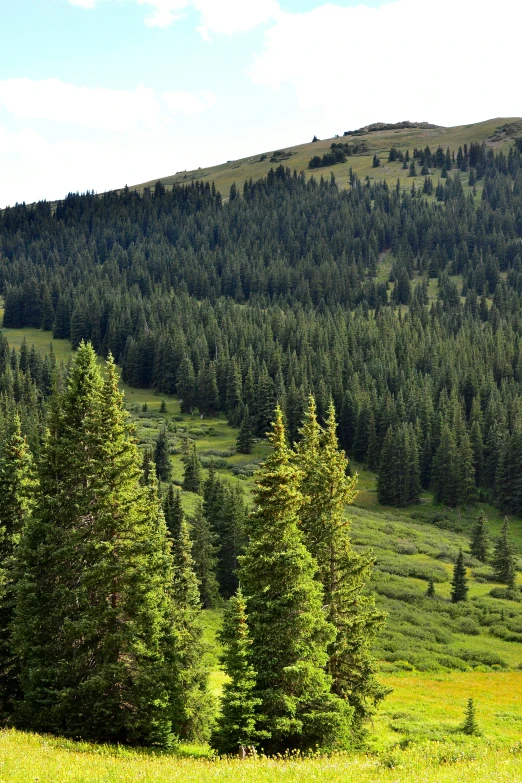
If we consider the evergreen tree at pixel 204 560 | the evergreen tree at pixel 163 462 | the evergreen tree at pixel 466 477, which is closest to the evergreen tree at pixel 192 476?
the evergreen tree at pixel 163 462

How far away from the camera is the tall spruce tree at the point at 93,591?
75.2 ft

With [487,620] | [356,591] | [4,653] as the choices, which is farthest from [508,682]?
[4,653]

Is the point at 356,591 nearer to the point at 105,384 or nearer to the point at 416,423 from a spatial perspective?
the point at 105,384

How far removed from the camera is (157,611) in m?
23.9

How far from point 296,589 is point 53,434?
1171 cm

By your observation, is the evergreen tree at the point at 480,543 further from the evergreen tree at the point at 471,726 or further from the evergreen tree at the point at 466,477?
the evergreen tree at the point at 471,726

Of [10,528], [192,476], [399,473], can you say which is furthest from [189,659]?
[399,473]

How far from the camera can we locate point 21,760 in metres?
16.9

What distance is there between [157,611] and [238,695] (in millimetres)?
4406

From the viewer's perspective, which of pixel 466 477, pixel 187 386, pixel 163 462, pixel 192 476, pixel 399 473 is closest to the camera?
pixel 192 476

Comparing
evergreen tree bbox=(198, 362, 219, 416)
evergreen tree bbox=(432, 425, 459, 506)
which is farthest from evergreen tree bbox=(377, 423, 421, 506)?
evergreen tree bbox=(198, 362, 219, 416)

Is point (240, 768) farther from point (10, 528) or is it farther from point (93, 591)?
point (10, 528)

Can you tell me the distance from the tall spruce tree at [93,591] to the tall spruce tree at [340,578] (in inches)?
240

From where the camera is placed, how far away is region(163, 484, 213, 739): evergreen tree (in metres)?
24.7
